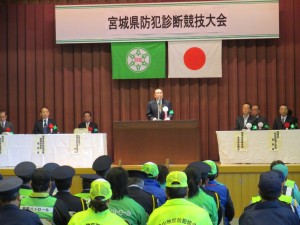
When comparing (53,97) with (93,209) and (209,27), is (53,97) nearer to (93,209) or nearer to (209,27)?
(209,27)

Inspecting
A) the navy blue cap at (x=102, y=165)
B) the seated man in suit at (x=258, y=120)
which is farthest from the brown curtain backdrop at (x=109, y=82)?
the navy blue cap at (x=102, y=165)

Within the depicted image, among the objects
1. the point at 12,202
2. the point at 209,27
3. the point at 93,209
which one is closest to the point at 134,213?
the point at 93,209

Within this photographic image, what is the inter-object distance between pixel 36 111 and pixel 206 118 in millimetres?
3527

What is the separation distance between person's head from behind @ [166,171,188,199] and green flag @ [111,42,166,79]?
7.99m

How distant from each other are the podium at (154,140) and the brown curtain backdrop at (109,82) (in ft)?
8.68

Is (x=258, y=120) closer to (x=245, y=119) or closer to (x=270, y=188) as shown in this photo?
(x=245, y=119)

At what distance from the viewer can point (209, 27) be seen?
10492 mm

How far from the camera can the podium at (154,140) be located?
833 cm

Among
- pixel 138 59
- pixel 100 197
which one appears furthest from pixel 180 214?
pixel 138 59

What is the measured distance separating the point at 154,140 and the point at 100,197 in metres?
5.61

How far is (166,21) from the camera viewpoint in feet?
34.7

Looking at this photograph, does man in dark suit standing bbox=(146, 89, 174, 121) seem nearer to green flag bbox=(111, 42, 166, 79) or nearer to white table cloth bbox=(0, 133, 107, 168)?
white table cloth bbox=(0, 133, 107, 168)

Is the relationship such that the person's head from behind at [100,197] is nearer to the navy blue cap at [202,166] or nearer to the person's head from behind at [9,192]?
the person's head from behind at [9,192]

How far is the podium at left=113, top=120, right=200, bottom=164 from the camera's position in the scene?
27.3 feet
